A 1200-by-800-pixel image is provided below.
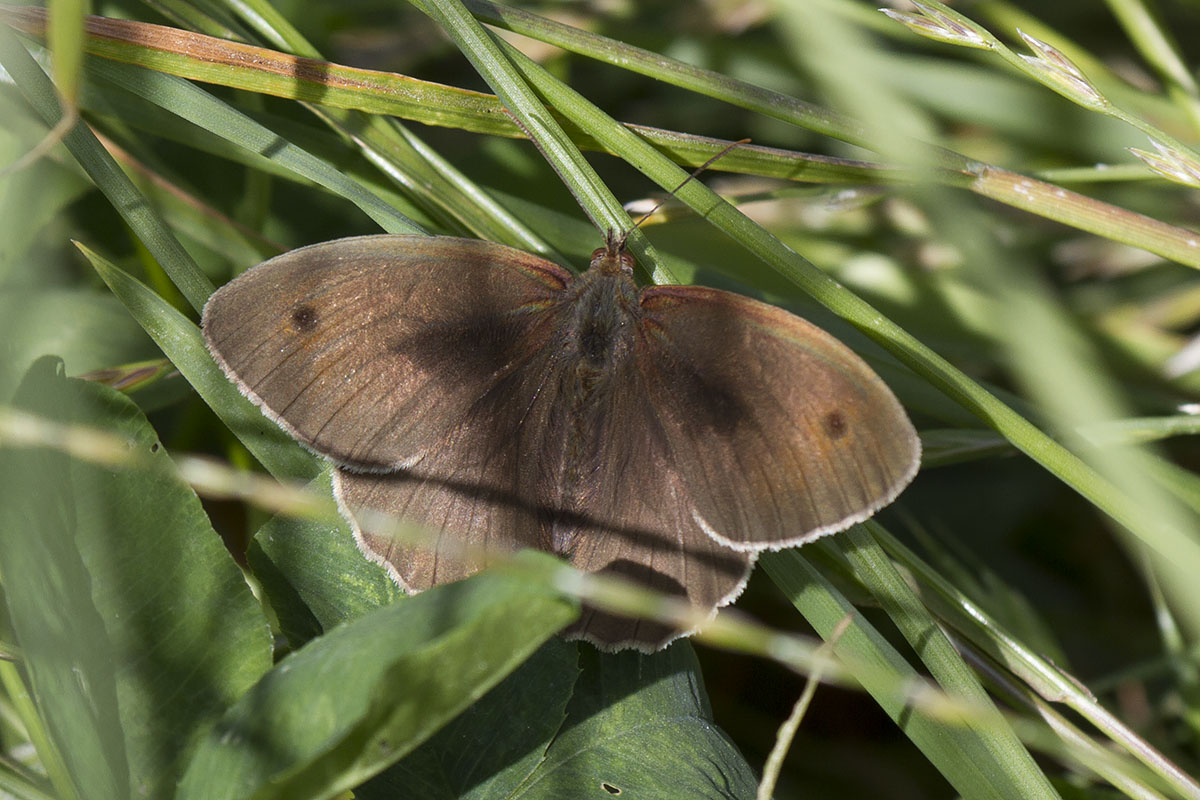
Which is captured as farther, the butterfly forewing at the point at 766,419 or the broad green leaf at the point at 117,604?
the butterfly forewing at the point at 766,419

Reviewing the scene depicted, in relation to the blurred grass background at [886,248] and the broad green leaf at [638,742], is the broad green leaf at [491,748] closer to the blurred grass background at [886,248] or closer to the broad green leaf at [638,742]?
the broad green leaf at [638,742]

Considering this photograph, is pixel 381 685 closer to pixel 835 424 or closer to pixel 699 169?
pixel 835 424

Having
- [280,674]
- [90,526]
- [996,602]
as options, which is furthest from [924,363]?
[90,526]

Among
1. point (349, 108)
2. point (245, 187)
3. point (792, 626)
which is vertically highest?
point (349, 108)

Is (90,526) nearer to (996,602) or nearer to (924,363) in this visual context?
(924,363)

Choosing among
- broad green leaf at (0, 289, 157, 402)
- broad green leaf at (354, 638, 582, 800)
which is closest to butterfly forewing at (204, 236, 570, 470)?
broad green leaf at (354, 638, 582, 800)

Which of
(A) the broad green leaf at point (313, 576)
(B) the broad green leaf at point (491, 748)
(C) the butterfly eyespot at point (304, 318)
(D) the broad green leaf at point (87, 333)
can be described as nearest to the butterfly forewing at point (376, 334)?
(C) the butterfly eyespot at point (304, 318)

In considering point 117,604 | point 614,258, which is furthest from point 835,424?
point 117,604
